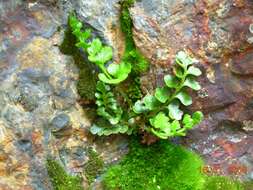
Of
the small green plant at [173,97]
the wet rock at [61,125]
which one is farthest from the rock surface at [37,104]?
the small green plant at [173,97]

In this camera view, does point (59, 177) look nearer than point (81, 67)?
Yes

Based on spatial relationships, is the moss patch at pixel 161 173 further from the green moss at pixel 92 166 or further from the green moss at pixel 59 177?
the green moss at pixel 59 177

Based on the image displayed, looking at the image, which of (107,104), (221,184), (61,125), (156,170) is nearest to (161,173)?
(156,170)

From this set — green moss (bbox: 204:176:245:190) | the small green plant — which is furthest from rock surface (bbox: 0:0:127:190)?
green moss (bbox: 204:176:245:190)

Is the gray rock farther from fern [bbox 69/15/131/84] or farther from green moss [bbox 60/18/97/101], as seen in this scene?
fern [bbox 69/15/131/84]

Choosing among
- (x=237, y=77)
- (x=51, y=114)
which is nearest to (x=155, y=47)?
(x=237, y=77)

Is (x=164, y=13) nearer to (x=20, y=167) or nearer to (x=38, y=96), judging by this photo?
(x=38, y=96)

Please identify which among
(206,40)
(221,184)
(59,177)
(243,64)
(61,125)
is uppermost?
(206,40)

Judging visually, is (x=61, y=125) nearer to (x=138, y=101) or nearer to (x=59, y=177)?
(x=59, y=177)
